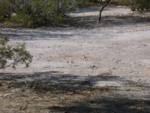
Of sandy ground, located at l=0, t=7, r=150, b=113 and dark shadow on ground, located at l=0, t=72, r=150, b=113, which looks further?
sandy ground, located at l=0, t=7, r=150, b=113

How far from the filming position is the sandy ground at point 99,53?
11977mm

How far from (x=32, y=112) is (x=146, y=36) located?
43.9ft

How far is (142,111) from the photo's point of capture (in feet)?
29.4

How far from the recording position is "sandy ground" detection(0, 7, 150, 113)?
12.0 m

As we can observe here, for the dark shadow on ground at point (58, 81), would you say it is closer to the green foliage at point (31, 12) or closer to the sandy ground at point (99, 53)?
the sandy ground at point (99, 53)

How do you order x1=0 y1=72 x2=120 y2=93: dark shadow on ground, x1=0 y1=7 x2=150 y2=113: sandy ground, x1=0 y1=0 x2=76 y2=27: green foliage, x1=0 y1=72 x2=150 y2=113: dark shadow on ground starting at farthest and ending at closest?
x1=0 y1=0 x2=76 y2=27: green foliage
x1=0 y1=7 x2=150 y2=113: sandy ground
x1=0 y1=72 x2=120 y2=93: dark shadow on ground
x1=0 y1=72 x2=150 y2=113: dark shadow on ground

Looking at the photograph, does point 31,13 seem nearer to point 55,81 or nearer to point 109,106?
point 55,81

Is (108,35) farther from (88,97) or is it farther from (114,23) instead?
(88,97)

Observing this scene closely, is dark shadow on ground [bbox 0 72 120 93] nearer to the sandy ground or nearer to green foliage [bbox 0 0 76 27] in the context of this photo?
the sandy ground

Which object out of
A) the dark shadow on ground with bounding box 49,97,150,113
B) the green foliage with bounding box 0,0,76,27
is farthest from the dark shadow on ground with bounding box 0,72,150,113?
the green foliage with bounding box 0,0,76,27

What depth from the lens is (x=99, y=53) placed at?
1705 centimetres

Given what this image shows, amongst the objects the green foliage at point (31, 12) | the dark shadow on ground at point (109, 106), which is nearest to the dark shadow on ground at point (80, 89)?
the dark shadow on ground at point (109, 106)

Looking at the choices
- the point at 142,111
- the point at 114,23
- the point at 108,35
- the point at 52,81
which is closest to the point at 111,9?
the point at 114,23

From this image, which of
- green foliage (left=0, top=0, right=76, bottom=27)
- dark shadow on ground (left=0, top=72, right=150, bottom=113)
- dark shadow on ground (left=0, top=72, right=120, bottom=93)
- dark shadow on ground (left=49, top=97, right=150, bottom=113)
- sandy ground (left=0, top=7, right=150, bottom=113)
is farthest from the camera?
green foliage (left=0, top=0, right=76, bottom=27)
